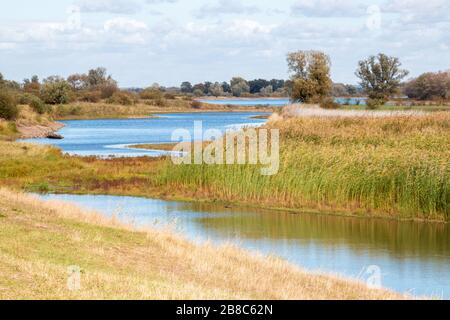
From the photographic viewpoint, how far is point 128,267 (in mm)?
15094

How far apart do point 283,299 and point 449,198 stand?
15.1 metres

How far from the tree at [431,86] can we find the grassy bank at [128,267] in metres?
67.8

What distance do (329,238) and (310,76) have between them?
5347cm

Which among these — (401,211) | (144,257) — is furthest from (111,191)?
(144,257)

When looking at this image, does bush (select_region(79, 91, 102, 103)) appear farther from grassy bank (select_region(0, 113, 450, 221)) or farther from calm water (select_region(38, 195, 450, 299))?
calm water (select_region(38, 195, 450, 299))

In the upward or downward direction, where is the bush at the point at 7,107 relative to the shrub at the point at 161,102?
upward

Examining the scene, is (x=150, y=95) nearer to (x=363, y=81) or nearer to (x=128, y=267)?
(x=363, y=81)

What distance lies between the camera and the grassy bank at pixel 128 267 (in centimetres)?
1241

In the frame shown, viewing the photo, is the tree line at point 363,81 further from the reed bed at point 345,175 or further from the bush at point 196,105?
the bush at point 196,105

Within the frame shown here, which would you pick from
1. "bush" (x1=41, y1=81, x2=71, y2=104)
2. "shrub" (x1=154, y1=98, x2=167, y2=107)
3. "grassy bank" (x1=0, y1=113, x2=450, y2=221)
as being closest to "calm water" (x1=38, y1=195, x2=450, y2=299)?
"grassy bank" (x1=0, y1=113, x2=450, y2=221)

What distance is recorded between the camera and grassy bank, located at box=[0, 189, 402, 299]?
1241cm

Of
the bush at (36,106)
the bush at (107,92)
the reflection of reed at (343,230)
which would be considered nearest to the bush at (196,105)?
the bush at (107,92)

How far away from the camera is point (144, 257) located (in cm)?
1645

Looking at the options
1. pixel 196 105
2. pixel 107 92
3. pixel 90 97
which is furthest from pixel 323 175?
pixel 196 105
